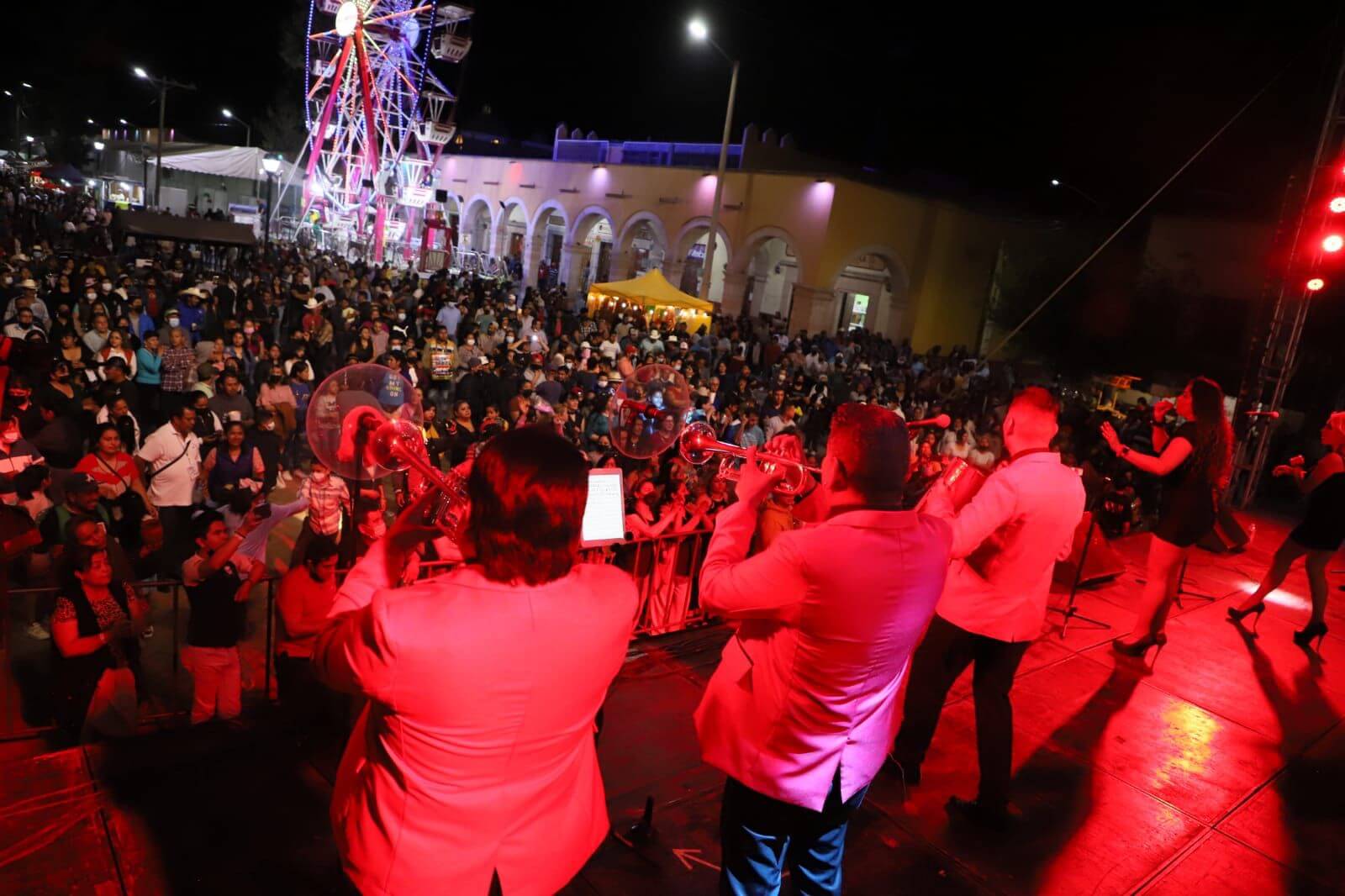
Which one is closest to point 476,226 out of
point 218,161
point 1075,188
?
point 218,161

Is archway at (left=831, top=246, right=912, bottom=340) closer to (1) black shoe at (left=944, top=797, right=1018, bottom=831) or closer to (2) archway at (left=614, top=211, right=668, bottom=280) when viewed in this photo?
(2) archway at (left=614, top=211, right=668, bottom=280)

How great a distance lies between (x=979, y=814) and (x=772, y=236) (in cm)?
2407

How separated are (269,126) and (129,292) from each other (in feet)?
149

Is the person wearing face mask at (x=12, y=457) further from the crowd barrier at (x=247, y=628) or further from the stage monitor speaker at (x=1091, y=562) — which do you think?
the stage monitor speaker at (x=1091, y=562)

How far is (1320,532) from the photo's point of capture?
5977 mm

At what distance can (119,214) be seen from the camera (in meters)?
16.4

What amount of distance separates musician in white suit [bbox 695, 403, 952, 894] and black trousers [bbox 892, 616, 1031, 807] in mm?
988

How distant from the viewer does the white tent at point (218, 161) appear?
30781mm

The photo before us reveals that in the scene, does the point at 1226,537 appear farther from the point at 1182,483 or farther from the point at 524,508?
the point at 524,508

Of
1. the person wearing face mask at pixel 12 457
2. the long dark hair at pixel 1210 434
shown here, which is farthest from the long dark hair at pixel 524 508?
the person wearing face mask at pixel 12 457

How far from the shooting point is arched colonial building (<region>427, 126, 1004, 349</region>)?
24.8 meters

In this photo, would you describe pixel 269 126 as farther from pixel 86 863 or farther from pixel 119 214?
pixel 86 863

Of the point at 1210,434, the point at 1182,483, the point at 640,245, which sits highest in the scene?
the point at 640,245

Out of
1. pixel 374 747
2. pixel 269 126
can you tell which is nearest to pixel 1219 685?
pixel 374 747
